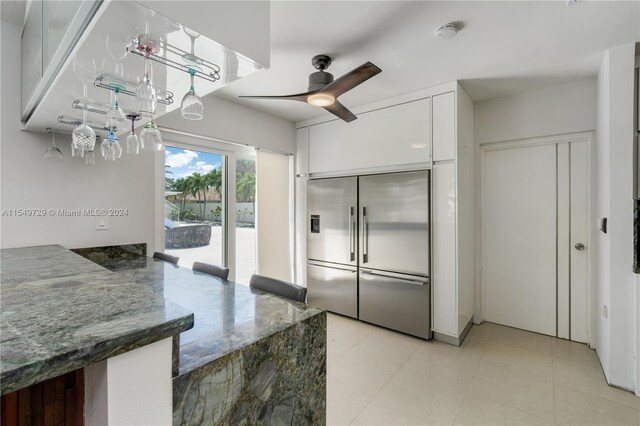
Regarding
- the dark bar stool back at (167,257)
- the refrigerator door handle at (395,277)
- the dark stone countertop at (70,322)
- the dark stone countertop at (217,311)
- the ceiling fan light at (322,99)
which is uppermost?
the ceiling fan light at (322,99)

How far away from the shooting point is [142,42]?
1046 mm

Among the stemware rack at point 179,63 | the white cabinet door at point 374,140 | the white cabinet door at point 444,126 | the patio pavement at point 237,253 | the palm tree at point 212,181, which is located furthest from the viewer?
the palm tree at point 212,181

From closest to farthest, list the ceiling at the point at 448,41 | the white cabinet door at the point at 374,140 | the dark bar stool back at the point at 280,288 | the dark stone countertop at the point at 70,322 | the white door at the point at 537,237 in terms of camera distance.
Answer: the dark stone countertop at the point at 70,322 → the dark bar stool back at the point at 280,288 → the ceiling at the point at 448,41 → the white door at the point at 537,237 → the white cabinet door at the point at 374,140

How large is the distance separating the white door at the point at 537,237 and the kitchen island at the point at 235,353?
299cm

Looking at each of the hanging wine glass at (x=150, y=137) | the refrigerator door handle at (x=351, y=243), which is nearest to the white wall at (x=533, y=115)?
the refrigerator door handle at (x=351, y=243)

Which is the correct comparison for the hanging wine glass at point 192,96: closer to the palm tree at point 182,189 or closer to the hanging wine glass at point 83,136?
the hanging wine glass at point 83,136

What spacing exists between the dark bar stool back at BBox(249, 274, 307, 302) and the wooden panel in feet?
3.11

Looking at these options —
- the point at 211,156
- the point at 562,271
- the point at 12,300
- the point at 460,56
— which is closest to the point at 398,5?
the point at 460,56

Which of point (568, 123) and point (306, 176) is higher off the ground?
point (568, 123)

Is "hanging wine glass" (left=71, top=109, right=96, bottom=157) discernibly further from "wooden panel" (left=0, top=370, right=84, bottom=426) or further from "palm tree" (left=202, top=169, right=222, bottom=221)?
"palm tree" (left=202, top=169, right=222, bottom=221)

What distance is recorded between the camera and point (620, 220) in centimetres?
219

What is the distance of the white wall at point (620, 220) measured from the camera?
7.09 ft

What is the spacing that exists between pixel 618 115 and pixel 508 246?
5.31 feet

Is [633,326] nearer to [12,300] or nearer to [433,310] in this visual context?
[433,310]
